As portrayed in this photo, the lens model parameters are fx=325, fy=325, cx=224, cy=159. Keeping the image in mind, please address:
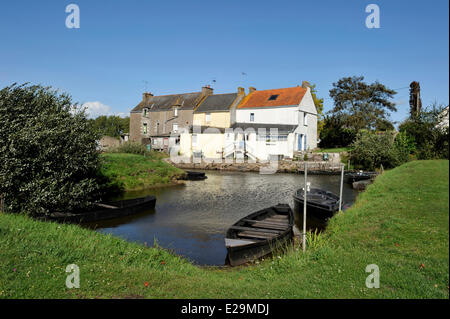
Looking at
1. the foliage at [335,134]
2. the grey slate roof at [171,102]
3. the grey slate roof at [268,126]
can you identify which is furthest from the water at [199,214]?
the grey slate roof at [171,102]

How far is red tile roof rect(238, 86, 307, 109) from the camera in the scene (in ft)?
151

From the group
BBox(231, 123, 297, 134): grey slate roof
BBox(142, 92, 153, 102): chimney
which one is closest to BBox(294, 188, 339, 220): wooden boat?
BBox(231, 123, 297, 134): grey slate roof

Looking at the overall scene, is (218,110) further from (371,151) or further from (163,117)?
Answer: (371,151)

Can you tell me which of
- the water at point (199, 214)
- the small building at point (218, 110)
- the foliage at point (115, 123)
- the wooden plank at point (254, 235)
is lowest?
the water at point (199, 214)

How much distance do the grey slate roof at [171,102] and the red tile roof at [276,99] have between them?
8.79 m

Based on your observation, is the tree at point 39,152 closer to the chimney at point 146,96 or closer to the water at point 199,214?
the water at point 199,214

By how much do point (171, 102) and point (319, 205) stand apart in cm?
4527

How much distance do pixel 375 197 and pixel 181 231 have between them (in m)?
8.22

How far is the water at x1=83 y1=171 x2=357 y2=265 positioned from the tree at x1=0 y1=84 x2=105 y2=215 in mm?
2637

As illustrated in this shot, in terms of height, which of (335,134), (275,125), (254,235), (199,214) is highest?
(275,125)

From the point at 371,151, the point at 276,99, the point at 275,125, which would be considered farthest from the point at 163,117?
the point at 371,151

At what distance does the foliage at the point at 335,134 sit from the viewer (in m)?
47.5

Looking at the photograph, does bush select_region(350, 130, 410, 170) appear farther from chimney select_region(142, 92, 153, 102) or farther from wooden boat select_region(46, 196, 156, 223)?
chimney select_region(142, 92, 153, 102)

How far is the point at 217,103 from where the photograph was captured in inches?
2051
